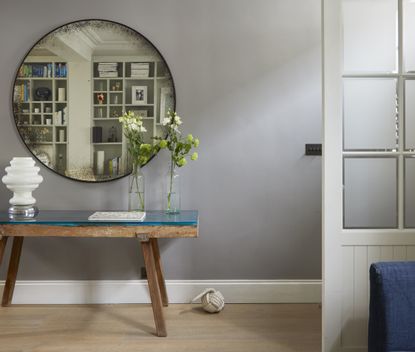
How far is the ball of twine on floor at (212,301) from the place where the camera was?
10.4ft

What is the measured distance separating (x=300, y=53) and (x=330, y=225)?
1.51 metres

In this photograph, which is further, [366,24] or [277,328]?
[277,328]

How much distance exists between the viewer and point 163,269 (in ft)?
11.3

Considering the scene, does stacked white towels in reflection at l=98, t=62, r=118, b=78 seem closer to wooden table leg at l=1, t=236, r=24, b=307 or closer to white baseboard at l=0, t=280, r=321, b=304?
wooden table leg at l=1, t=236, r=24, b=307

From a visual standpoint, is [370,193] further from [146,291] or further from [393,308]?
[146,291]

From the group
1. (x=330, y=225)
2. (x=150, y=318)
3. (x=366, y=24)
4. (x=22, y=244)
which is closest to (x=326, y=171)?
(x=330, y=225)

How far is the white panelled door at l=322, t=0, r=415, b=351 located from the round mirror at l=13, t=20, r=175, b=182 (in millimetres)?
1353

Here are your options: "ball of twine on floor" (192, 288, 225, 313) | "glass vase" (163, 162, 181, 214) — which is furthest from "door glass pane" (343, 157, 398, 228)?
"glass vase" (163, 162, 181, 214)

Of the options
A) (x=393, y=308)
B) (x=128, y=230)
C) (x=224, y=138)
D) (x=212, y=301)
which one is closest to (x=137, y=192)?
(x=128, y=230)

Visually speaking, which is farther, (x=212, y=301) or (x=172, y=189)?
(x=172, y=189)

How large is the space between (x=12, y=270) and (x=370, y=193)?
238 cm

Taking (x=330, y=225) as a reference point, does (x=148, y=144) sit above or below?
above

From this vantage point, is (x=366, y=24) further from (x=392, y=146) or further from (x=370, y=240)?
(x=370, y=240)

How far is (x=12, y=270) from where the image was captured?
327 centimetres
